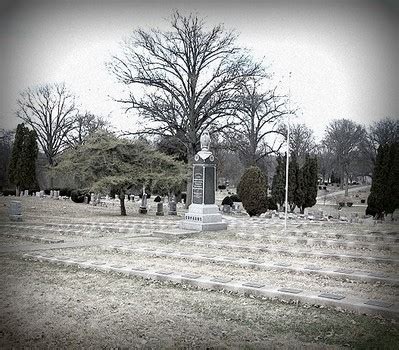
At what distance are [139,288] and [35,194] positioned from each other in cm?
3258

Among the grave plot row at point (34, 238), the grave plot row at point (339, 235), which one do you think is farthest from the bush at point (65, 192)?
the grave plot row at point (339, 235)

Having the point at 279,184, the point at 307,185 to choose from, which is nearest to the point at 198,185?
the point at 279,184

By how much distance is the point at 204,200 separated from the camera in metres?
15.0

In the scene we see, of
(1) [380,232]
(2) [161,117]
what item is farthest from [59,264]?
(2) [161,117]

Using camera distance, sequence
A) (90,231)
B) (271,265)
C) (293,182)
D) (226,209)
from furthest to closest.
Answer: (226,209) → (293,182) → (90,231) → (271,265)

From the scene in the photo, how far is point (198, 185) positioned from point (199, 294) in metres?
9.13

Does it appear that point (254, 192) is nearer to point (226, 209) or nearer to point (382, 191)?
point (226, 209)

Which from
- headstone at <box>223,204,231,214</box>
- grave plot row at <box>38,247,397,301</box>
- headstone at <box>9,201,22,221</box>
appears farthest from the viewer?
headstone at <box>223,204,231,214</box>

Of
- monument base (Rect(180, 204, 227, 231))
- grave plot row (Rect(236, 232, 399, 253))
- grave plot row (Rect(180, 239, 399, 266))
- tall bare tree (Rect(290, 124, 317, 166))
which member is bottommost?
grave plot row (Rect(180, 239, 399, 266))

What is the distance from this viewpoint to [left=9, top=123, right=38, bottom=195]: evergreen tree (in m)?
32.5

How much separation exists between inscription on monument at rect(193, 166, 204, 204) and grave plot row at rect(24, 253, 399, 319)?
6.89 m

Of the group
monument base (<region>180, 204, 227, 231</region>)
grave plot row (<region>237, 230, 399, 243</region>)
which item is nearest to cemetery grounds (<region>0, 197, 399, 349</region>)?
grave plot row (<region>237, 230, 399, 243</region>)

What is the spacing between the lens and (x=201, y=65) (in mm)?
24047

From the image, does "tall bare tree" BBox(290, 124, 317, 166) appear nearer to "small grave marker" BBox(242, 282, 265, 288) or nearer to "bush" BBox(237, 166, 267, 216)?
"bush" BBox(237, 166, 267, 216)
